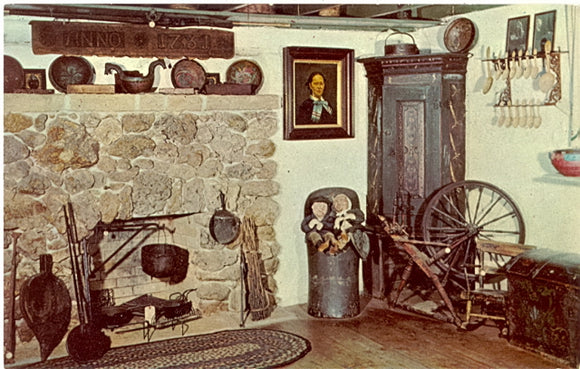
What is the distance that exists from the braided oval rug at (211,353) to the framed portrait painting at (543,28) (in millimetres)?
2768

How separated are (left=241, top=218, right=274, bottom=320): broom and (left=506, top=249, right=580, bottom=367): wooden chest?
1916mm

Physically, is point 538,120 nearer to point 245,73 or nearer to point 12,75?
point 245,73

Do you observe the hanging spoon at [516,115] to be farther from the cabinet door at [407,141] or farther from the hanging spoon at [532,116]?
the cabinet door at [407,141]

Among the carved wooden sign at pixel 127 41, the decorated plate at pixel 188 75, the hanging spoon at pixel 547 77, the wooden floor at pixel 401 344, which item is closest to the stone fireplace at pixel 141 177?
the decorated plate at pixel 188 75

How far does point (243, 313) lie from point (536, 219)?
2.39 m

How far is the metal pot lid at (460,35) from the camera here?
609 centimetres

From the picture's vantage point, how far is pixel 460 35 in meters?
6.17

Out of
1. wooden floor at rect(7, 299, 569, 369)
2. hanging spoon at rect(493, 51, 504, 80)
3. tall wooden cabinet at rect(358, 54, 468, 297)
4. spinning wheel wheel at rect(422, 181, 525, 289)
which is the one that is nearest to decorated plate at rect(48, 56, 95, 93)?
wooden floor at rect(7, 299, 569, 369)

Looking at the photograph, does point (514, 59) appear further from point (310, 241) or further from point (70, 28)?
point (70, 28)

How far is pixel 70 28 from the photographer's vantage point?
17.3 feet

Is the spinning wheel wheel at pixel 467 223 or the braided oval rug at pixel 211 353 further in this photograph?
the spinning wheel wheel at pixel 467 223

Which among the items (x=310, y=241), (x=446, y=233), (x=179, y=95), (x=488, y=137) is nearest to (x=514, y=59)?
(x=488, y=137)

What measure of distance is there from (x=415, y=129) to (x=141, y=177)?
2.28 meters

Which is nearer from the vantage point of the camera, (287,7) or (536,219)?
(536,219)
